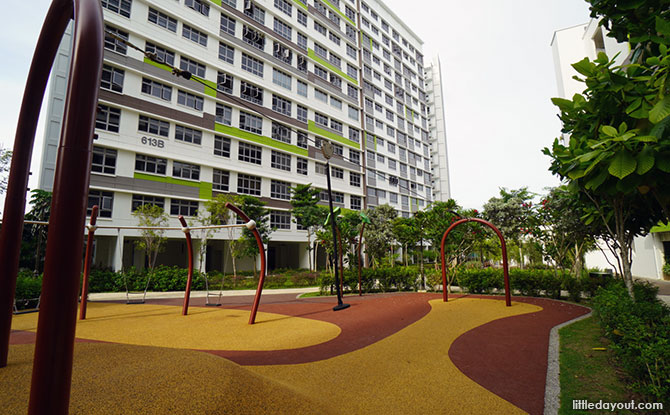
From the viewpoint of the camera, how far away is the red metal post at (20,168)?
3.82 meters

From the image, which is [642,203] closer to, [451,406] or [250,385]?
[451,406]

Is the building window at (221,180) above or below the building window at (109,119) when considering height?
below

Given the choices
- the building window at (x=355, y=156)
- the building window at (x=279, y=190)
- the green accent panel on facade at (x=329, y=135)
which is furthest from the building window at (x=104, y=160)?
→ the building window at (x=355, y=156)

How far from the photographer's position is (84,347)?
4957 mm

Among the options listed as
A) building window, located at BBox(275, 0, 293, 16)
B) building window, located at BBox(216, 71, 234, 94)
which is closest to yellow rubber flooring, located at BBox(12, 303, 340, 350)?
building window, located at BBox(216, 71, 234, 94)

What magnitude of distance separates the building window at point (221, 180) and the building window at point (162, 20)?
13065mm

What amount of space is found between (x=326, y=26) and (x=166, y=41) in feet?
73.9

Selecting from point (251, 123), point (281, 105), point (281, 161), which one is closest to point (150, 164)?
point (251, 123)

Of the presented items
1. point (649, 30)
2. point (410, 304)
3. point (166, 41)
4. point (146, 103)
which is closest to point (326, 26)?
point (166, 41)

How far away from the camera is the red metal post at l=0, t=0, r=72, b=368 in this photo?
3824 mm

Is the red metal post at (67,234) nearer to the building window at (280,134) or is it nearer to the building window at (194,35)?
the building window at (194,35)

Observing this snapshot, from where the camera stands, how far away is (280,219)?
3441 centimetres

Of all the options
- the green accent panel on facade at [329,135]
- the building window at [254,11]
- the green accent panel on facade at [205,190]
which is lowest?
the green accent panel on facade at [205,190]

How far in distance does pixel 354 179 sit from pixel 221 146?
19.3 metres
